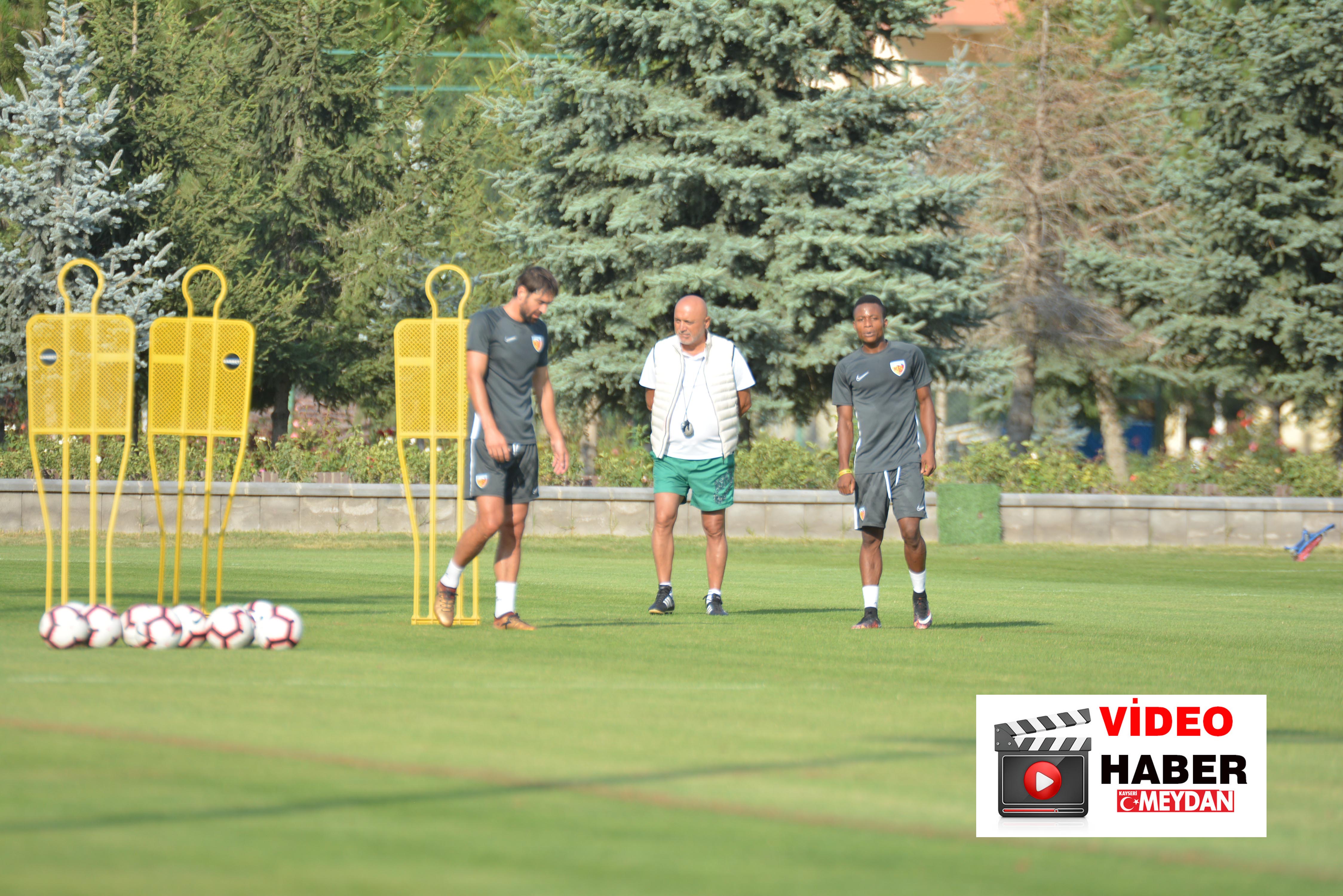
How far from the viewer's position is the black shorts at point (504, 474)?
10.6 meters

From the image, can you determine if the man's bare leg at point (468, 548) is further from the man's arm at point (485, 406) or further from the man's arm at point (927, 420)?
the man's arm at point (927, 420)

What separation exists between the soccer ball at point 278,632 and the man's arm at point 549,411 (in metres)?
2.08

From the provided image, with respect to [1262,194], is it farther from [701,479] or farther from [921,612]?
[921,612]

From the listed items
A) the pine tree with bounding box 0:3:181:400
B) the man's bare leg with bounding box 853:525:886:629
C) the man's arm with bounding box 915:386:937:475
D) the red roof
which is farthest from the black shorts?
the red roof

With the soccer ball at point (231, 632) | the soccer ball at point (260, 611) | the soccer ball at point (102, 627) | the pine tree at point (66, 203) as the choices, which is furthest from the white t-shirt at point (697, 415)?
the pine tree at point (66, 203)

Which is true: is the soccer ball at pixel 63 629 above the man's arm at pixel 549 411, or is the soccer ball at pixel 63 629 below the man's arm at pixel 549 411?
below

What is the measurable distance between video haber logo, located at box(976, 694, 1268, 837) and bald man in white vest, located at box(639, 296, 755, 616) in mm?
6246

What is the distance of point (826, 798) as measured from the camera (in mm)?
5266

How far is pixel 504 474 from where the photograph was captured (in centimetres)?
1063

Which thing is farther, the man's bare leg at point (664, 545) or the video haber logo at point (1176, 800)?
the man's bare leg at point (664, 545)

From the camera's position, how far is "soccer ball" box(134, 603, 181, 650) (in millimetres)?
9000

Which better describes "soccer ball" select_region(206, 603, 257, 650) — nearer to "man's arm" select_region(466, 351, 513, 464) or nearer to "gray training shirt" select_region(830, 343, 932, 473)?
"man's arm" select_region(466, 351, 513, 464)

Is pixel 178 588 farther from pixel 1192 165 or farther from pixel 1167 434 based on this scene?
pixel 1167 434

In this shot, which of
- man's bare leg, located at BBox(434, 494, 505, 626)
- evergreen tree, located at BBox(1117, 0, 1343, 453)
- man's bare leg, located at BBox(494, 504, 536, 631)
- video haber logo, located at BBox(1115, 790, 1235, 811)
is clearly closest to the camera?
video haber logo, located at BBox(1115, 790, 1235, 811)
